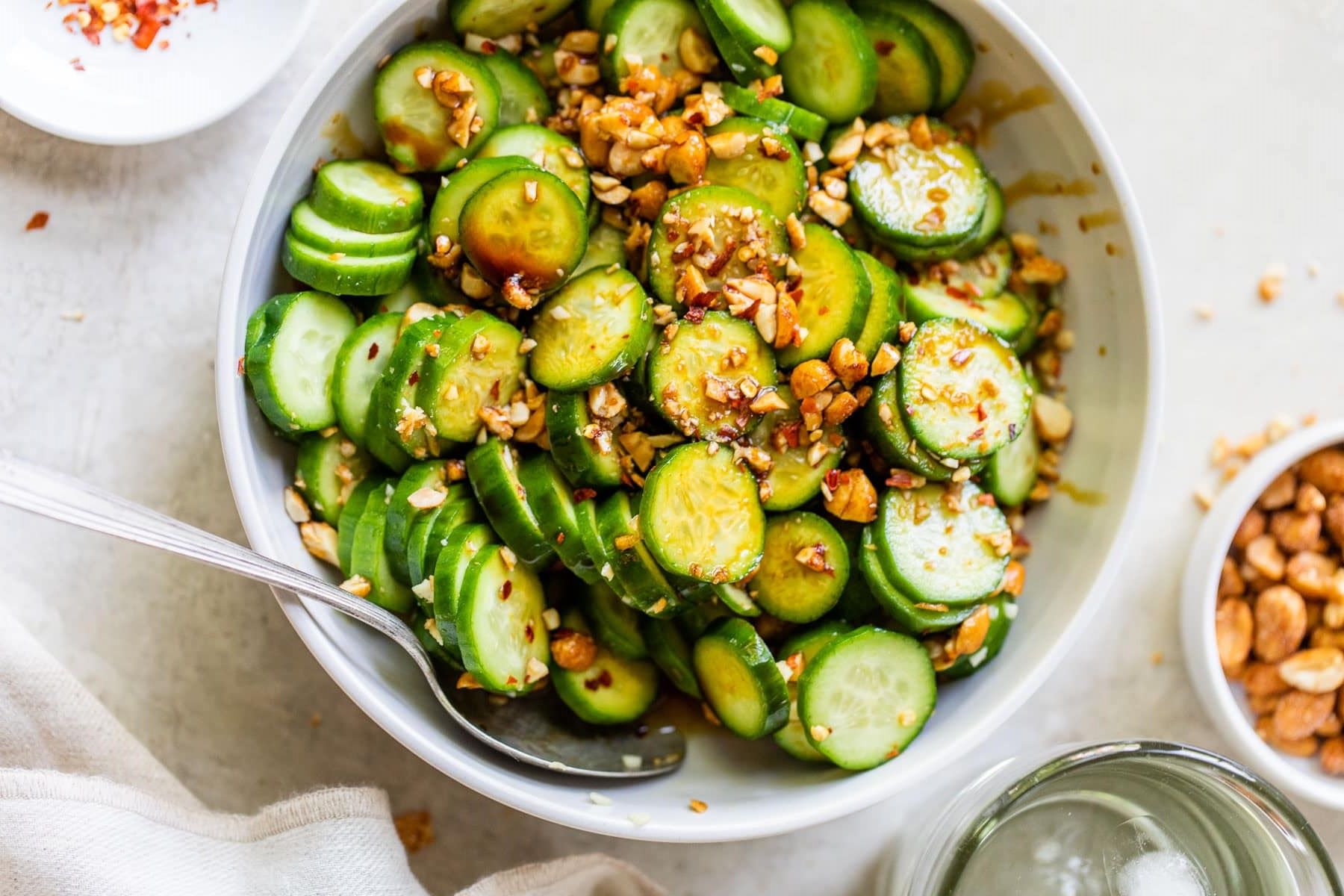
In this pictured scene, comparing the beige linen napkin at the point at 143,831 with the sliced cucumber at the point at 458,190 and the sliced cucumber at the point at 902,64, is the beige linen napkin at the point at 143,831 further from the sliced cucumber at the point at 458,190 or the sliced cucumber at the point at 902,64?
the sliced cucumber at the point at 902,64

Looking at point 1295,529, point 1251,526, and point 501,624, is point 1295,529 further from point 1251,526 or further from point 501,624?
point 501,624

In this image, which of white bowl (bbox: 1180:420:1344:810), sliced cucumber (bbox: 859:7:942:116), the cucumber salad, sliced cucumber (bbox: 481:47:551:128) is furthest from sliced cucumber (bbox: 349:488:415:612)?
white bowl (bbox: 1180:420:1344:810)

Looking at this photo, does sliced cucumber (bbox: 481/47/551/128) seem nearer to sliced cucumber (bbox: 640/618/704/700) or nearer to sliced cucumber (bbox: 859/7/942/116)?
sliced cucumber (bbox: 859/7/942/116)

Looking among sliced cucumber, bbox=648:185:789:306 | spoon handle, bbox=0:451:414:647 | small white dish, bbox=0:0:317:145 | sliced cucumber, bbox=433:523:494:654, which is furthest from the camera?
small white dish, bbox=0:0:317:145

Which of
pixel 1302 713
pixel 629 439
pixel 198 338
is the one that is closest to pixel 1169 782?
pixel 1302 713

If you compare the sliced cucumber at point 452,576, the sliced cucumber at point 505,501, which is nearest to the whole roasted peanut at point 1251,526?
the sliced cucumber at point 505,501

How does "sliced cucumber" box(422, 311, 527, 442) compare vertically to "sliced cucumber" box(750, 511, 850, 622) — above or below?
above

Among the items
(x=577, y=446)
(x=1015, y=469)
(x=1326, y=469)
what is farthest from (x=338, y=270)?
(x=1326, y=469)
